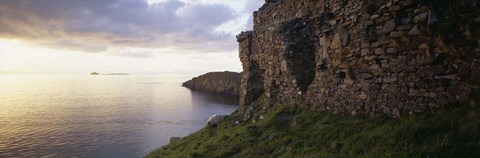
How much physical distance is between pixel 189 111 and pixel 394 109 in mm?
Answer: 61577

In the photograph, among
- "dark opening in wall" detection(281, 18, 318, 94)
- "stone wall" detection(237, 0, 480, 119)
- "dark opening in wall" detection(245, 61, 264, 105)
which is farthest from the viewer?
"dark opening in wall" detection(245, 61, 264, 105)

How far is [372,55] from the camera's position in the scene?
11195 millimetres

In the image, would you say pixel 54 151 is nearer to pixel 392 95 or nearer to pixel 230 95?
pixel 392 95

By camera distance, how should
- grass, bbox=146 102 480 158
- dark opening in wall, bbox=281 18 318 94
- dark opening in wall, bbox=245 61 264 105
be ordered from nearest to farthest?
grass, bbox=146 102 480 158, dark opening in wall, bbox=281 18 318 94, dark opening in wall, bbox=245 61 264 105

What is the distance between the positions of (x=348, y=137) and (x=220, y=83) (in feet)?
390

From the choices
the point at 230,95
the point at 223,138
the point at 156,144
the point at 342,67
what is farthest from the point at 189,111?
the point at 342,67

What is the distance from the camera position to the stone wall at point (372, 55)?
8.76 m

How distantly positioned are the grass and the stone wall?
1.69 feet

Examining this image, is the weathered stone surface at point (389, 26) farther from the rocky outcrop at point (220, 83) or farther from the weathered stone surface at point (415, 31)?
the rocky outcrop at point (220, 83)

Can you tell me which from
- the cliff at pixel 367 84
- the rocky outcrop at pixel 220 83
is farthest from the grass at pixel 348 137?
the rocky outcrop at pixel 220 83

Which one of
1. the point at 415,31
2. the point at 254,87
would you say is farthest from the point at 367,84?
the point at 254,87

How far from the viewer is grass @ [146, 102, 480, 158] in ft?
24.9

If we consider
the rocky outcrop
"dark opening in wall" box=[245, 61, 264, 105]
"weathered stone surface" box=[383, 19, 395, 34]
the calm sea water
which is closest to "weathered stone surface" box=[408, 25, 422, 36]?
"weathered stone surface" box=[383, 19, 395, 34]

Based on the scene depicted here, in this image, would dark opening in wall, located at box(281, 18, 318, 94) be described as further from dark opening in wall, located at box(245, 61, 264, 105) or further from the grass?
dark opening in wall, located at box(245, 61, 264, 105)
